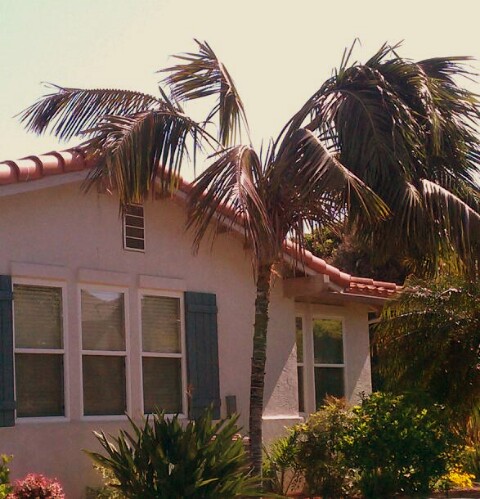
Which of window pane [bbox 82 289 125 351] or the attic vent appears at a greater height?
the attic vent

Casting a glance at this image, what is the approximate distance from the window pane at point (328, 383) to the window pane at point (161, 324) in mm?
3475

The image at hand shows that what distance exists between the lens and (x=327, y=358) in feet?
51.8

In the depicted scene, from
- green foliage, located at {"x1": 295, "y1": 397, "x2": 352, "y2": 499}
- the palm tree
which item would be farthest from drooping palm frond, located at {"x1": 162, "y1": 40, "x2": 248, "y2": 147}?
green foliage, located at {"x1": 295, "y1": 397, "x2": 352, "y2": 499}

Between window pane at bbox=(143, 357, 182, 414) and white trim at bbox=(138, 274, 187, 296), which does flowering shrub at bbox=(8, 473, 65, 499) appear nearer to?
window pane at bbox=(143, 357, 182, 414)

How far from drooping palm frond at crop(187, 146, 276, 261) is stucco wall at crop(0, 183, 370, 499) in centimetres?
137

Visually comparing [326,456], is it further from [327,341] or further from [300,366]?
[327,341]

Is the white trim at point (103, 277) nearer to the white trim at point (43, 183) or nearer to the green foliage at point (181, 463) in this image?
the white trim at point (43, 183)

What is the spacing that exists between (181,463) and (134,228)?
145 inches

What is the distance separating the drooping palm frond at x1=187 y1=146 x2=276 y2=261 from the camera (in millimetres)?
10719

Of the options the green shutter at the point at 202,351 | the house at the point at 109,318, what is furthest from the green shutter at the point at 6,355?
the green shutter at the point at 202,351

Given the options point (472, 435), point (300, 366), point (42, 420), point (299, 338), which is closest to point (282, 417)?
point (300, 366)

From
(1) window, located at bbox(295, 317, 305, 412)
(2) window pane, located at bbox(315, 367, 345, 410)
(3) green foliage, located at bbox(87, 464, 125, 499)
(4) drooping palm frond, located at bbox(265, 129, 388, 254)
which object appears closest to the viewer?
(4) drooping palm frond, located at bbox(265, 129, 388, 254)

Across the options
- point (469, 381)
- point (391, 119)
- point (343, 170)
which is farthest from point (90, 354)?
point (469, 381)

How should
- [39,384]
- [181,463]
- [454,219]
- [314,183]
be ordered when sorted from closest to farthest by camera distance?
[181,463]
[314,183]
[39,384]
[454,219]
